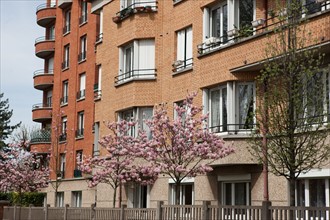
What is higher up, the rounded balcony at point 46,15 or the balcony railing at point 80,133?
the rounded balcony at point 46,15

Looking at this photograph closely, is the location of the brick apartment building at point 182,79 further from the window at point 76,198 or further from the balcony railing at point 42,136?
the balcony railing at point 42,136

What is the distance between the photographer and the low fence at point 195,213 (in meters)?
14.6

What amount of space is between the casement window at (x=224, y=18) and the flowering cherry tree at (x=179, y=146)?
429cm

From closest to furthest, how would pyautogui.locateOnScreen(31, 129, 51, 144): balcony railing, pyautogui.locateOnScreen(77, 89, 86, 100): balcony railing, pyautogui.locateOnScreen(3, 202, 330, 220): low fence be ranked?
pyautogui.locateOnScreen(3, 202, 330, 220): low fence
pyautogui.locateOnScreen(77, 89, 86, 100): balcony railing
pyautogui.locateOnScreen(31, 129, 51, 144): balcony railing

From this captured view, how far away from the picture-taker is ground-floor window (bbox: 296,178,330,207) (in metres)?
19.5

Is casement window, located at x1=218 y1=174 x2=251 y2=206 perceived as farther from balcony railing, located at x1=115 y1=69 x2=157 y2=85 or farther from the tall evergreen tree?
the tall evergreen tree

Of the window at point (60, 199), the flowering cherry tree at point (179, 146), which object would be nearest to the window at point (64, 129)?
the window at point (60, 199)

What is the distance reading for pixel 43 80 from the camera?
49500 millimetres

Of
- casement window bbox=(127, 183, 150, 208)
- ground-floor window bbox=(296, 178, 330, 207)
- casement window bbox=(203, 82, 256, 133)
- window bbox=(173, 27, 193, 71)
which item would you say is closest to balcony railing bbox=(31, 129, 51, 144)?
casement window bbox=(127, 183, 150, 208)

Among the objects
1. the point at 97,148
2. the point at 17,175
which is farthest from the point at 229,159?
the point at 17,175

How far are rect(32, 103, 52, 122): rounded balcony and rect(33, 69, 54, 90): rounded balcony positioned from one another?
1.70 meters

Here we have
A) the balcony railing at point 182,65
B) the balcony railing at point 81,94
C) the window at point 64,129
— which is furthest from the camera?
the window at point 64,129

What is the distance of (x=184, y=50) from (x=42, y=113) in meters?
24.6

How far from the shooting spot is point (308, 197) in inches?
789
